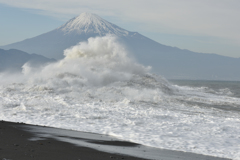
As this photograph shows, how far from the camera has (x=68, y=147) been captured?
6.37 m

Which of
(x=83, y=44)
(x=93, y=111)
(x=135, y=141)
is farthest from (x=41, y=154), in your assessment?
(x=83, y=44)

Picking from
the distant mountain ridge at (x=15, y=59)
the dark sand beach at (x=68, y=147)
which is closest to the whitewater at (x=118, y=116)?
the dark sand beach at (x=68, y=147)

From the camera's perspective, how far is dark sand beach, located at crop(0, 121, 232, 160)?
5646mm

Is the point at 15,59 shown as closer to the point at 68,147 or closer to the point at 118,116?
the point at 118,116

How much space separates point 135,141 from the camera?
7.53 m

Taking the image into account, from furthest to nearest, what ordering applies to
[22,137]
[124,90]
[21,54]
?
[21,54]
[124,90]
[22,137]

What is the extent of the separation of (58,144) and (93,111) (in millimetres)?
5289

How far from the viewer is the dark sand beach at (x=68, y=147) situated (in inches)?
222

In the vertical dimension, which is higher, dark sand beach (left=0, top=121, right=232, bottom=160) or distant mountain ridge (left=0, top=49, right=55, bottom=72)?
distant mountain ridge (left=0, top=49, right=55, bottom=72)

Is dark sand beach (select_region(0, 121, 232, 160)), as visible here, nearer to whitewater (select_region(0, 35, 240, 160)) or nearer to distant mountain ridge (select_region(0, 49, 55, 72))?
whitewater (select_region(0, 35, 240, 160))

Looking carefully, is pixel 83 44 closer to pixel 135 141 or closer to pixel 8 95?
pixel 8 95

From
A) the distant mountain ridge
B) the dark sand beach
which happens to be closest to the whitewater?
the dark sand beach

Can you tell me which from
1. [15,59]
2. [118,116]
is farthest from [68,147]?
[15,59]

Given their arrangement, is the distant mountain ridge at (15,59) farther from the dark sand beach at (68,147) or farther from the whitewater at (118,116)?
the dark sand beach at (68,147)
